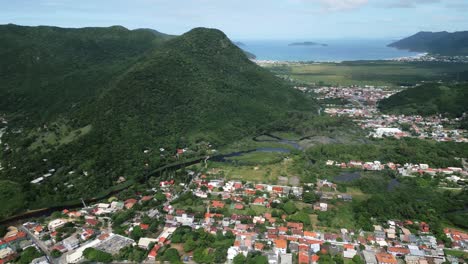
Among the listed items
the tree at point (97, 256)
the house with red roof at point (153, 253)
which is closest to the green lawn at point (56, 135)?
the tree at point (97, 256)

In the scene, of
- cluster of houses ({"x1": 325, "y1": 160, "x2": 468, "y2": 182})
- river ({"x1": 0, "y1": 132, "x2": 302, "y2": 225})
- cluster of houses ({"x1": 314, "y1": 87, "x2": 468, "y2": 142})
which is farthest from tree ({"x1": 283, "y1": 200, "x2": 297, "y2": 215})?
cluster of houses ({"x1": 314, "y1": 87, "x2": 468, "y2": 142})

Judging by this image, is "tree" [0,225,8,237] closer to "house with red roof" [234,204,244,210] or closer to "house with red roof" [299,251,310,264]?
"house with red roof" [234,204,244,210]

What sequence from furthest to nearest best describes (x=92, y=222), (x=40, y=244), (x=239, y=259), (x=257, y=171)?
(x=257, y=171) → (x=92, y=222) → (x=40, y=244) → (x=239, y=259)

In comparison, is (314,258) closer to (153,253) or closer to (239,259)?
(239,259)

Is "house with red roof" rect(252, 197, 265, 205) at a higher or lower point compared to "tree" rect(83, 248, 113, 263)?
higher

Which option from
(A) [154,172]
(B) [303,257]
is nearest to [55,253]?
(A) [154,172]

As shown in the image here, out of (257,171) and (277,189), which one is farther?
(257,171)
